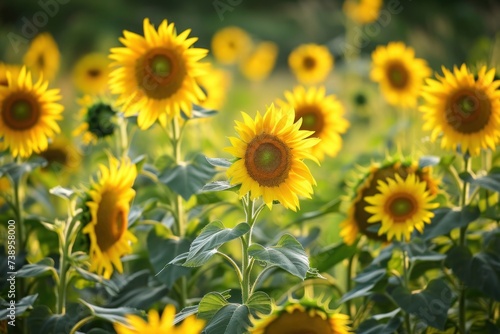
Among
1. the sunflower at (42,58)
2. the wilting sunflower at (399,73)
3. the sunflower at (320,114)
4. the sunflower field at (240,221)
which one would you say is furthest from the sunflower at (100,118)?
the sunflower at (42,58)

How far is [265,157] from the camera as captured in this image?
4.33 feet

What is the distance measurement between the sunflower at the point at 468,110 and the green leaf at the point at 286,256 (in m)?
0.49

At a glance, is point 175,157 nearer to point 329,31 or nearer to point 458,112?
point 458,112

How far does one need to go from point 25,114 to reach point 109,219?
397mm

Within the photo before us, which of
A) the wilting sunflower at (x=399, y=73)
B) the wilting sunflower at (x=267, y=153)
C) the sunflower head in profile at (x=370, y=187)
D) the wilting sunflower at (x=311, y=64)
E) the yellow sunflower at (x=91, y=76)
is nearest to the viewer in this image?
the wilting sunflower at (x=267, y=153)

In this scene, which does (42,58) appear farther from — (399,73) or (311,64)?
(399,73)

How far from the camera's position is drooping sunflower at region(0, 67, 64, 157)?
174 centimetres

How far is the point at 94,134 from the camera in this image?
188 cm

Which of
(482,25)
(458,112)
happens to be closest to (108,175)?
(458,112)

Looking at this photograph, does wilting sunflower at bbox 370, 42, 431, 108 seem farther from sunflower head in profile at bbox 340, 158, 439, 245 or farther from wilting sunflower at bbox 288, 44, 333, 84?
sunflower head in profile at bbox 340, 158, 439, 245

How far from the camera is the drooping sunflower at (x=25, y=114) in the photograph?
174 cm

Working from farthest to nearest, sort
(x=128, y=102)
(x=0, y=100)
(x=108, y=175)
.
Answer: (x=0, y=100) → (x=128, y=102) → (x=108, y=175)

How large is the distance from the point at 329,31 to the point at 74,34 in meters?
1.74

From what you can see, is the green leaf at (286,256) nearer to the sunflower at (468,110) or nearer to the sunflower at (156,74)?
the sunflower at (156,74)
